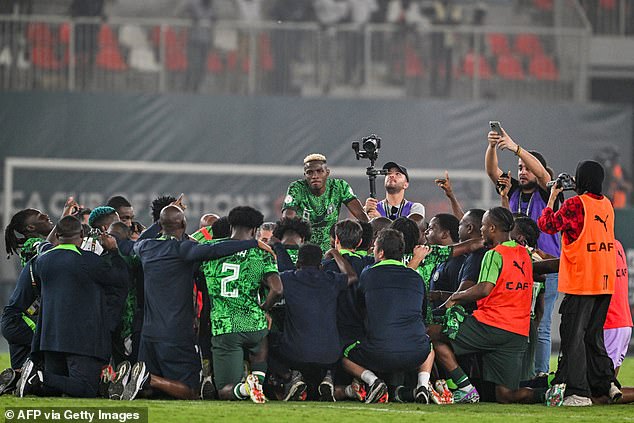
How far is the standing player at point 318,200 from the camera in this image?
40.7ft

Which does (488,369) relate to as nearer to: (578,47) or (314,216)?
(314,216)

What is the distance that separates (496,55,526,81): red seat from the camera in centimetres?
2386

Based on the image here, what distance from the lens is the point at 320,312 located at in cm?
1070

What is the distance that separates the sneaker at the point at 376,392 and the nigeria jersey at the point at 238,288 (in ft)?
3.20

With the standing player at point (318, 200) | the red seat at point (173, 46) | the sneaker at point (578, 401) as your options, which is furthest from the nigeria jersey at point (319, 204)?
the red seat at point (173, 46)

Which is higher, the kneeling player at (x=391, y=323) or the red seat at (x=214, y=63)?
the red seat at (x=214, y=63)

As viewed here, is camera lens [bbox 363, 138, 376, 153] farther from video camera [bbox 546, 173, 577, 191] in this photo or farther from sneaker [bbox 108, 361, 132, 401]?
sneaker [bbox 108, 361, 132, 401]

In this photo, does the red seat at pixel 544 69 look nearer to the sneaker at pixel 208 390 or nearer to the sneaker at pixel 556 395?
the sneaker at pixel 556 395

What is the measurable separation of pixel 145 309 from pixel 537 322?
325 centimetres

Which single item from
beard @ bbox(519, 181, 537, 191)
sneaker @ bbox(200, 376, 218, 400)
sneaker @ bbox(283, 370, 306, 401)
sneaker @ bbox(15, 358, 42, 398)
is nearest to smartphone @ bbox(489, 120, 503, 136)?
beard @ bbox(519, 181, 537, 191)

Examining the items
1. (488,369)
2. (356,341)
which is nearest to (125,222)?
(356,341)

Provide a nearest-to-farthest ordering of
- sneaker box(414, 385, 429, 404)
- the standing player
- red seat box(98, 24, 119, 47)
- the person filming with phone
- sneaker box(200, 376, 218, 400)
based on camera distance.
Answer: sneaker box(414, 385, 429, 404)
sneaker box(200, 376, 218, 400)
the person filming with phone
the standing player
red seat box(98, 24, 119, 47)

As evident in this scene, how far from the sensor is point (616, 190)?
2211 centimetres

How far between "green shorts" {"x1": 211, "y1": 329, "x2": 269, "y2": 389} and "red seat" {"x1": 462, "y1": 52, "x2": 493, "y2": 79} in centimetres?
1374
